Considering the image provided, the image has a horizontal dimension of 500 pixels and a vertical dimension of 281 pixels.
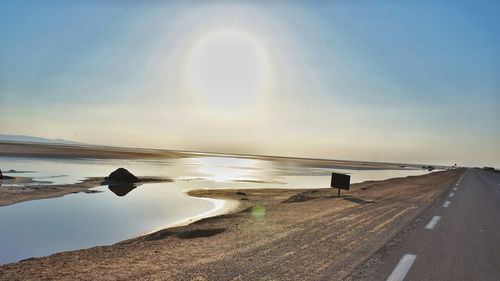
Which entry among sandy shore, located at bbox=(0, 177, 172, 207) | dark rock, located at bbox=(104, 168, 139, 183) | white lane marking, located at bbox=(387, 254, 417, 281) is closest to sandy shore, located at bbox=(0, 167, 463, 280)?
white lane marking, located at bbox=(387, 254, 417, 281)

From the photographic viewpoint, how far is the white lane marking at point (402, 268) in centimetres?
594

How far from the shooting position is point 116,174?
35.8 metres

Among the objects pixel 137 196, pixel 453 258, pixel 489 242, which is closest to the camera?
pixel 453 258

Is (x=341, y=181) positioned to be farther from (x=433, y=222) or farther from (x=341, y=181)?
(x=433, y=222)

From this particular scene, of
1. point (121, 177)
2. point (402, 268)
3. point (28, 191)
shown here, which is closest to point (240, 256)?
point (402, 268)

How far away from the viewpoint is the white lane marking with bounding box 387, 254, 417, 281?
19.5ft

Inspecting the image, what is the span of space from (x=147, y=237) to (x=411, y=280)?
825 centimetres

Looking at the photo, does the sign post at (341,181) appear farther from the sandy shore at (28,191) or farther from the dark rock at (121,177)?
the dark rock at (121,177)

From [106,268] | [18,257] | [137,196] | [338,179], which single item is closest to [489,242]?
[106,268]

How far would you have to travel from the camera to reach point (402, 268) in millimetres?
6480

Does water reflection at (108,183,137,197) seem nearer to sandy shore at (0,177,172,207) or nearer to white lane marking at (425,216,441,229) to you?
sandy shore at (0,177,172,207)

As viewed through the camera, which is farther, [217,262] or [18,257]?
[18,257]

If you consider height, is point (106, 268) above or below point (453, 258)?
below

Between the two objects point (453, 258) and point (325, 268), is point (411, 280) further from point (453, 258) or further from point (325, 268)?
point (453, 258)
